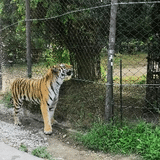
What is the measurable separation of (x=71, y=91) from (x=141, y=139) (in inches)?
110

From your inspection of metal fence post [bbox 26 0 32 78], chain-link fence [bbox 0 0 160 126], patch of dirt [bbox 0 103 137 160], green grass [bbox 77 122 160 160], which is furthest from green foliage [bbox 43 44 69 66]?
green grass [bbox 77 122 160 160]

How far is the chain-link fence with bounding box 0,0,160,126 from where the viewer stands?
163 inches

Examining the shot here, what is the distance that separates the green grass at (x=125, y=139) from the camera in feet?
10.8

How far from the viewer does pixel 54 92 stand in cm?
432

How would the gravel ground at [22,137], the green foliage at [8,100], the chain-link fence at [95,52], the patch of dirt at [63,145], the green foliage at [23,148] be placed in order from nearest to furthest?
the green foliage at [23,148] → the patch of dirt at [63,145] → the gravel ground at [22,137] → the chain-link fence at [95,52] → the green foliage at [8,100]

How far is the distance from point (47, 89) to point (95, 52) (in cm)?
134

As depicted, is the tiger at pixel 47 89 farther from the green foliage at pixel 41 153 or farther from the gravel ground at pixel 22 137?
the green foliage at pixel 41 153

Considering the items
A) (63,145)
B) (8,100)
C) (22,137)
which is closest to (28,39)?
(8,100)

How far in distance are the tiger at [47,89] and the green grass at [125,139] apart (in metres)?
0.82

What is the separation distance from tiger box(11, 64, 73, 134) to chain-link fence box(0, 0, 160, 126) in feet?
1.47

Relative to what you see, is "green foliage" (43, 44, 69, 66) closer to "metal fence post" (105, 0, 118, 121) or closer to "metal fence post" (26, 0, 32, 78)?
"metal fence post" (26, 0, 32, 78)

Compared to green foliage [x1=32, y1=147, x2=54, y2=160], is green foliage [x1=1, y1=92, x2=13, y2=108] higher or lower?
green foliage [x1=1, y1=92, x2=13, y2=108]

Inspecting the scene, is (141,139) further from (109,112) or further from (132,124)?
(109,112)

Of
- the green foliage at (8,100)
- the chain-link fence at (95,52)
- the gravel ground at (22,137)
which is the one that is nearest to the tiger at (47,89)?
the gravel ground at (22,137)
